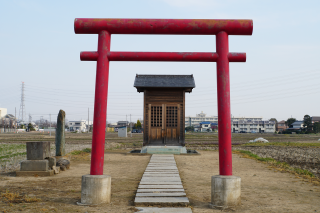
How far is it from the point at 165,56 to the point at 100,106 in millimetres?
1801

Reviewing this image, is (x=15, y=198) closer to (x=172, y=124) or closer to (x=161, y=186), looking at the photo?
(x=161, y=186)

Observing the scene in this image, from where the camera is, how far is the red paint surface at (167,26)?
600 cm

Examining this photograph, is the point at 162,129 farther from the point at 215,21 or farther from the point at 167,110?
the point at 215,21

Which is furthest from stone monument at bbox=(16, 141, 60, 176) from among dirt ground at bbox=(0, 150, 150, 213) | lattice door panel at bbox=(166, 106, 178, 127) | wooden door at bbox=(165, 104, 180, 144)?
lattice door panel at bbox=(166, 106, 178, 127)

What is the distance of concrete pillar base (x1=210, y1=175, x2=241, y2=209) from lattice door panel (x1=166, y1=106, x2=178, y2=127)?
40.3 ft

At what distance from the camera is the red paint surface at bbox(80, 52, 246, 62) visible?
602 centimetres

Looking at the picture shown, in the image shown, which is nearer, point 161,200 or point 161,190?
point 161,200

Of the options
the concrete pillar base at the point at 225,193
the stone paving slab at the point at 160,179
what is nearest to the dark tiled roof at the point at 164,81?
the stone paving slab at the point at 160,179

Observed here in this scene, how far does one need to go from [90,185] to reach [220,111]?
3.09 meters

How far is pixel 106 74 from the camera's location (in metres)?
Result: 6.00

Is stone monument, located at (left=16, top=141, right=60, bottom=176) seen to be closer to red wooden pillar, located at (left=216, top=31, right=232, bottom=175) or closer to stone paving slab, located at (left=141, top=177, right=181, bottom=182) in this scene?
stone paving slab, located at (left=141, top=177, right=181, bottom=182)

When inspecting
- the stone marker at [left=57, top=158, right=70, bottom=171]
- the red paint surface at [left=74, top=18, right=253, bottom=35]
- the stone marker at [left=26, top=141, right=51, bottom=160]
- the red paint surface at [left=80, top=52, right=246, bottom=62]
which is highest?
the red paint surface at [left=74, top=18, right=253, bottom=35]

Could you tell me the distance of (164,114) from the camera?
17.7 meters

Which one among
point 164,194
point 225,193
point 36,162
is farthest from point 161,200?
point 36,162
